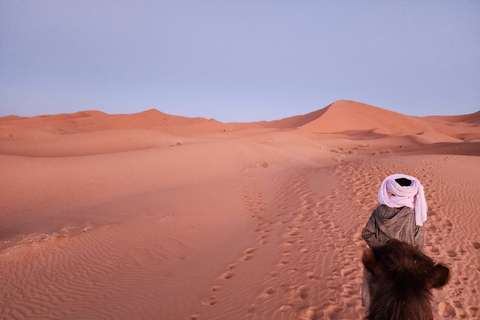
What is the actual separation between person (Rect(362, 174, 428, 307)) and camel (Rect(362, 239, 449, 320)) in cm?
97

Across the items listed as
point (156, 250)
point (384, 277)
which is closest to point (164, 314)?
point (156, 250)

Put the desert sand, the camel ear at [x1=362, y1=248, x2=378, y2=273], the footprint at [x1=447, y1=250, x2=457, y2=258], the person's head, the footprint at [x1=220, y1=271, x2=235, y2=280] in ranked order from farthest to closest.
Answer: the footprint at [x1=447, y1=250, x2=457, y2=258] → the footprint at [x1=220, y1=271, x2=235, y2=280] → the desert sand → the person's head → the camel ear at [x1=362, y1=248, x2=378, y2=273]

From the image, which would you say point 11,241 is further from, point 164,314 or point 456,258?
point 456,258

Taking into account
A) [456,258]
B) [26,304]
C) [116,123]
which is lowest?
[26,304]

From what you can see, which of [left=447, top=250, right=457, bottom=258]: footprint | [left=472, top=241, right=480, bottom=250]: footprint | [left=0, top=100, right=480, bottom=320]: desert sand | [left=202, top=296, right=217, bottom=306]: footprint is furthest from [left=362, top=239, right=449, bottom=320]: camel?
[left=472, top=241, right=480, bottom=250]: footprint

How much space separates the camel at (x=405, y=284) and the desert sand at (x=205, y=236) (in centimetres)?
243

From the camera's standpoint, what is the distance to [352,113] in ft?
195

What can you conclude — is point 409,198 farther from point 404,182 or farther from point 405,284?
point 405,284

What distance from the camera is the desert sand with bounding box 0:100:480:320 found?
4.21 meters

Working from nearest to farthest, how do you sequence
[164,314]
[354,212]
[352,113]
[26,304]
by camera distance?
[164,314] → [26,304] → [354,212] → [352,113]

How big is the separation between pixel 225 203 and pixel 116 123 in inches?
1997

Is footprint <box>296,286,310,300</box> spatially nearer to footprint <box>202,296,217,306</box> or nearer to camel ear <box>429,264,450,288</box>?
footprint <box>202,296,217,306</box>

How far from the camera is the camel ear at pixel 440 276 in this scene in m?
1.43

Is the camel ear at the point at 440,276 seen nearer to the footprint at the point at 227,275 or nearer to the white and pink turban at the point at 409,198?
the white and pink turban at the point at 409,198
